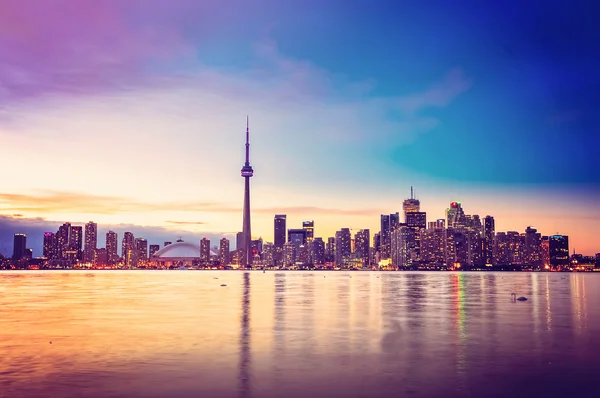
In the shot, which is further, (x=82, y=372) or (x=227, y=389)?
(x=82, y=372)

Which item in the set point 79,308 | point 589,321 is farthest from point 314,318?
point 79,308

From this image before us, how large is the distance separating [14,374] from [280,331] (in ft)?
73.8

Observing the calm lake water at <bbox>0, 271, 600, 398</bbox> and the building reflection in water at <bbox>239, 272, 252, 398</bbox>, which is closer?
the building reflection in water at <bbox>239, 272, 252, 398</bbox>

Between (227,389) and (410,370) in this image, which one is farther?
(410,370)

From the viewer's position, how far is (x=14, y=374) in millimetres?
29703

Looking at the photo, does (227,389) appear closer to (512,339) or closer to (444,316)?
(512,339)

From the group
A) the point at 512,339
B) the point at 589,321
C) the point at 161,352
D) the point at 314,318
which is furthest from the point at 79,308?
the point at 589,321

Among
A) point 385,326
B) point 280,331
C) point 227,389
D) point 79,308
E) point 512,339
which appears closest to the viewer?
point 227,389

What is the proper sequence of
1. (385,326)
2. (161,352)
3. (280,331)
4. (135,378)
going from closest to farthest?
(135,378) → (161,352) → (280,331) → (385,326)

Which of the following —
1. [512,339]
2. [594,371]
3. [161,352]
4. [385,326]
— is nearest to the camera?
[594,371]

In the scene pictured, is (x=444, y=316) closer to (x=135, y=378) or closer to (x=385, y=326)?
(x=385, y=326)

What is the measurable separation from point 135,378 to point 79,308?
47579 mm

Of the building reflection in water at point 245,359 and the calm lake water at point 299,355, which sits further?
the calm lake water at point 299,355

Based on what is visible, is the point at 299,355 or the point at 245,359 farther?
the point at 299,355
